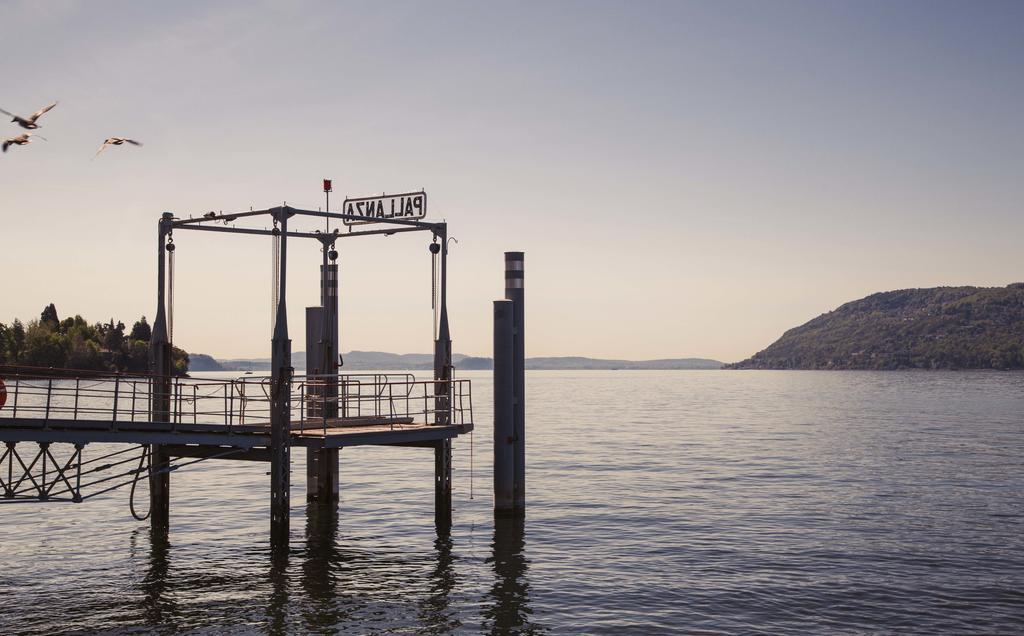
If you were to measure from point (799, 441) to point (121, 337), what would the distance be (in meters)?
161

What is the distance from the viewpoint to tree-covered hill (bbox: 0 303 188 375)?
16438 centimetres

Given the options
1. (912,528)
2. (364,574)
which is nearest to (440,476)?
(364,574)

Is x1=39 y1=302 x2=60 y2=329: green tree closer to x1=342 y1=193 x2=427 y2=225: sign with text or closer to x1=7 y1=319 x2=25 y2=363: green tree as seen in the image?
x1=7 y1=319 x2=25 y2=363: green tree

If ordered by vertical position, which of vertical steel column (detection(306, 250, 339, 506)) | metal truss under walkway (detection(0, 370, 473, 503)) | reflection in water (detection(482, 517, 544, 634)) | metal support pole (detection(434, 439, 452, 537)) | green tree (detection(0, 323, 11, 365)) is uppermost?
green tree (detection(0, 323, 11, 365))

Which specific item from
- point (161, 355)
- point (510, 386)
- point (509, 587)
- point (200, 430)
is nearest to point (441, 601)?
point (509, 587)

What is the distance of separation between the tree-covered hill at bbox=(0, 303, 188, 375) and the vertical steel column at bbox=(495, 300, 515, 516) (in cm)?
14727

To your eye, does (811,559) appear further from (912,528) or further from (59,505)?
(59,505)

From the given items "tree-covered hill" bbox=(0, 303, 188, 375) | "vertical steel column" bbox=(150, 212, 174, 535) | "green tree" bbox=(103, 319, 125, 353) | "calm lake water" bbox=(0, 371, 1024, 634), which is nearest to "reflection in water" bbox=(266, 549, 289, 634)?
"calm lake water" bbox=(0, 371, 1024, 634)

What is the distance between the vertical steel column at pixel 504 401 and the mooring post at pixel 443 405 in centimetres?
122

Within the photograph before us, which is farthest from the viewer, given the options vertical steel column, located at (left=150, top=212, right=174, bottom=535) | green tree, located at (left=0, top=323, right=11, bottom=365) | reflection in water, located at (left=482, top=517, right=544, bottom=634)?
green tree, located at (left=0, top=323, right=11, bottom=365)

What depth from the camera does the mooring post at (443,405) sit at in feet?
79.1

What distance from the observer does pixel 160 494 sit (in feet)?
84.2

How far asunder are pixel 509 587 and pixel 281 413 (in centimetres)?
599

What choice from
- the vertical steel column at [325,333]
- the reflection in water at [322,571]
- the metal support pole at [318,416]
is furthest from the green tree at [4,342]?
the reflection in water at [322,571]
